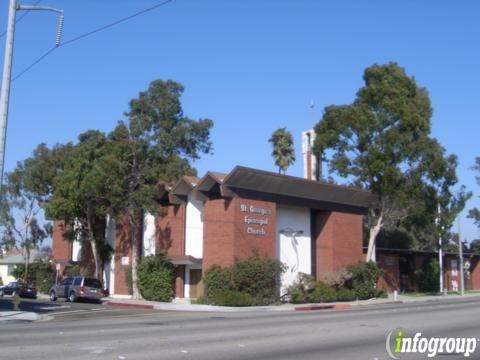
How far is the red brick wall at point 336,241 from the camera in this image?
43.4m

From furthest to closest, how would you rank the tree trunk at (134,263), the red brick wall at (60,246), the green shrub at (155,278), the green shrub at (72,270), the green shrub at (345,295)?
the red brick wall at (60,246)
the green shrub at (72,270)
the tree trunk at (134,263)
the green shrub at (345,295)
the green shrub at (155,278)

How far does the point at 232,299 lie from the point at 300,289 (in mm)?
6101

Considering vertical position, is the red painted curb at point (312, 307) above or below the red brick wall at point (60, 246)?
below

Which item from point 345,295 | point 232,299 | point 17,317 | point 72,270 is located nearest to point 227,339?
point 17,317

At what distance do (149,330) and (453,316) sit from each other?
12.0m

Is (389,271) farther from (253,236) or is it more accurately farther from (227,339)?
(227,339)

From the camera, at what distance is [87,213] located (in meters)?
45.1

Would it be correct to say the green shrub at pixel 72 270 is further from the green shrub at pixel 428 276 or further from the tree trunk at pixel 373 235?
the green shrub at pixel 428 276

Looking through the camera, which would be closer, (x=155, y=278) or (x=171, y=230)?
(x=155, y=278)

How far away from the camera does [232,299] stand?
35500mm

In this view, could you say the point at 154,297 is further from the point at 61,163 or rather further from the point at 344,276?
the point at 61,163

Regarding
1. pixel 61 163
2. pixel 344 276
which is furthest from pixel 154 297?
pixel 61 163

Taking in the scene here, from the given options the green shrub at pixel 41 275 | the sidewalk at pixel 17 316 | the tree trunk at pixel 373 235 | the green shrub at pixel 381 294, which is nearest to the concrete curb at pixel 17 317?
the sidewalk at pixel 17 316

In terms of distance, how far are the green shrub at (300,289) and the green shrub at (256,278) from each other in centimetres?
199
